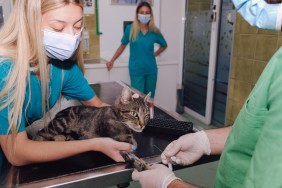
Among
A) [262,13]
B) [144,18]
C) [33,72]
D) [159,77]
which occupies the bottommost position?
Result: [159,77]

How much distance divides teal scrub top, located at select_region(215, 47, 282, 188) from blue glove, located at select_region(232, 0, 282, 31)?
0.13 metres

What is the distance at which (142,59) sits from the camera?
104 inches

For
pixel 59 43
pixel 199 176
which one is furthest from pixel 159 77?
pixel 59 43

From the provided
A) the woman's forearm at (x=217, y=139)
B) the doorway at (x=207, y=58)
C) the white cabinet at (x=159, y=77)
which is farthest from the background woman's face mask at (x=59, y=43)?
the doorway at (x=207, y=58)

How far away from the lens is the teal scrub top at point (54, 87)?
0.79m

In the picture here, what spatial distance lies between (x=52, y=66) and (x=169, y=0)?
2.41m

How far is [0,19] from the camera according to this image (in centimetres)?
252

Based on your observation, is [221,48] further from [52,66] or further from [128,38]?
[52,66]

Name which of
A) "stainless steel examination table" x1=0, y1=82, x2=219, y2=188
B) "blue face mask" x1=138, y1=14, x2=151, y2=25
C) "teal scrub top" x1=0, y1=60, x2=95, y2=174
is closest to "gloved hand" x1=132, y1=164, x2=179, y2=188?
"stainless steel examination table" x1=0, y1=82, x2=219, y2=188

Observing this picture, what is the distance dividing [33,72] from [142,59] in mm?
1821

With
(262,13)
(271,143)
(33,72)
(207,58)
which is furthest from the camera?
(207,58)

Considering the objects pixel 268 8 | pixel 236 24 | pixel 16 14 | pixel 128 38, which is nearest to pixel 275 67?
pixel 268 8

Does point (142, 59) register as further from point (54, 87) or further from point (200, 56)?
point (54, 87)

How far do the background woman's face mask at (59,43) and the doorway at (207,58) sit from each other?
77.3 inches
